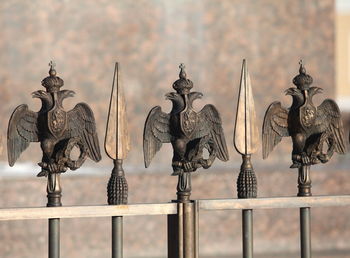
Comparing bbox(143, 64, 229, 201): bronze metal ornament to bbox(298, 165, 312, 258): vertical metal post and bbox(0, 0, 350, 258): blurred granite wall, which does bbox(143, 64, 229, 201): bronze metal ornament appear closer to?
bbox(298, 165, 312, 258): vertical metal post

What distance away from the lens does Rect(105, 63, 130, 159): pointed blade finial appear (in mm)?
3320

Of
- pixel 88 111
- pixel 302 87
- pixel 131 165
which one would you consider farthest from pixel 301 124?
pixel 131 165

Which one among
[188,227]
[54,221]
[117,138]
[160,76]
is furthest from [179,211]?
[160,76]

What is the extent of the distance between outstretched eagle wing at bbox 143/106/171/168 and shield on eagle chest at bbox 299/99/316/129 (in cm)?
53

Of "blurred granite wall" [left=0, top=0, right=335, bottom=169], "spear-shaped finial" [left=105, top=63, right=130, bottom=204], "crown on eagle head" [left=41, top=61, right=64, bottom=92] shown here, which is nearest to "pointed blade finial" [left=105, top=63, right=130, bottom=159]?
"spear-shaped finial" [left=105, top=63, right=130, bottom=204]

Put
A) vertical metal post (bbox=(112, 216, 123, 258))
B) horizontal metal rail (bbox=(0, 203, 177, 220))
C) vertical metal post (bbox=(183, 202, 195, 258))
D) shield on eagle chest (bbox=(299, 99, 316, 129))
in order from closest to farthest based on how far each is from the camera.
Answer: horizontal metal rail (bbox=(0, 203, 177, 220)) → vertical metal post (bbox=(112, 216, 123, 258)) → vertical metal post (bbox=(183, 202, 195, 258)) → shield on eagle chest (bbox=(299, 99, 316, 129))

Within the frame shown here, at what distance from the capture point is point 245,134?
350 centimetres

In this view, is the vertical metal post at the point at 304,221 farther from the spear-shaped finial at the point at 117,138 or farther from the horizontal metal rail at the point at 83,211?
the spear-shaped finial at the point at 117,138

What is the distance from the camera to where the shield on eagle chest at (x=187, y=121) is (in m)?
3.33

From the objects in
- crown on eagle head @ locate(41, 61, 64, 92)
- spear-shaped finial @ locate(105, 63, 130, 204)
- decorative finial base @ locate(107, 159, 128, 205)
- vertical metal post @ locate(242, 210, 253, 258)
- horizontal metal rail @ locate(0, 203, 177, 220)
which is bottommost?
vertical metal post @ locate(242, 210, 253, 258)

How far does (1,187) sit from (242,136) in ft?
11.4

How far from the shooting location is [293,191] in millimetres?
7359

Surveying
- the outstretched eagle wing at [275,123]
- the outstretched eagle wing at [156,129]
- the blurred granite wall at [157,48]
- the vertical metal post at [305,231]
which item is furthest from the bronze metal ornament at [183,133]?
the blurred granite wall at [157,48]

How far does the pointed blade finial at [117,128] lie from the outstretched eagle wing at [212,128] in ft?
0.88
